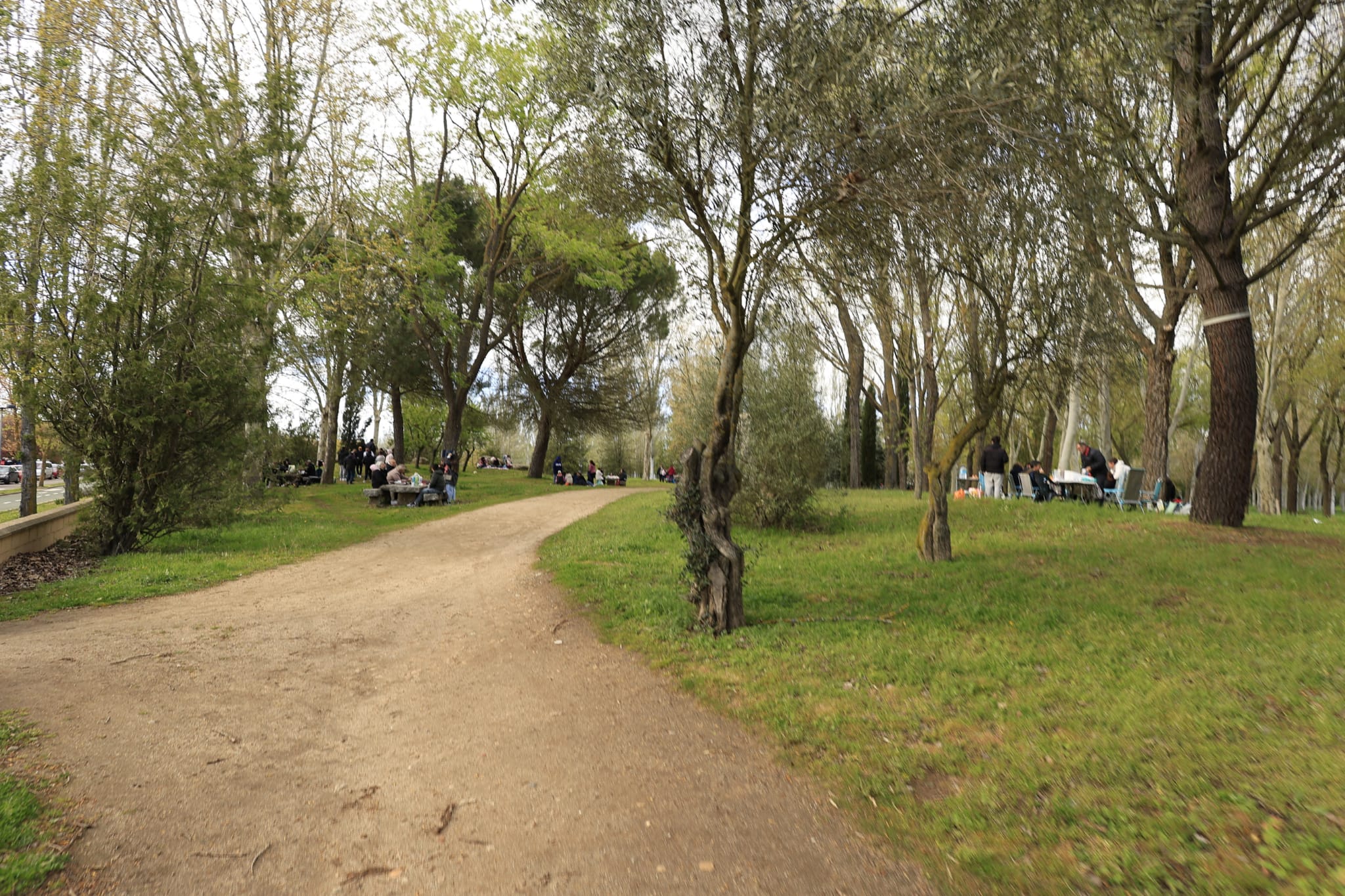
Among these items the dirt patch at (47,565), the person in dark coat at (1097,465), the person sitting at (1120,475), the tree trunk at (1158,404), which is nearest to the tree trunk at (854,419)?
the person in dark coat at (1097,465)

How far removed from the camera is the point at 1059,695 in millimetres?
4625

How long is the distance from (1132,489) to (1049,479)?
2.98m

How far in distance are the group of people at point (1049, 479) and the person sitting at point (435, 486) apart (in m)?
13.5

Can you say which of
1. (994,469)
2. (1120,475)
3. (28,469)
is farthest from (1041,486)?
(28,469)

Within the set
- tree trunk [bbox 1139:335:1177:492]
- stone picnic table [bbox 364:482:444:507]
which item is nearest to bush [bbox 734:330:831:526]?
tree trunk [bbox 1139:335:1177:492]

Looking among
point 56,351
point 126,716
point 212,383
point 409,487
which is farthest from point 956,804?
point 409,487

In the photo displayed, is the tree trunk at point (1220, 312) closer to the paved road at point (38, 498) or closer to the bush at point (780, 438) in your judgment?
the bush at point (780, 438)

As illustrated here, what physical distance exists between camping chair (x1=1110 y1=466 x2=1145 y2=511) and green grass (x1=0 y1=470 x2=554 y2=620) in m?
14.3

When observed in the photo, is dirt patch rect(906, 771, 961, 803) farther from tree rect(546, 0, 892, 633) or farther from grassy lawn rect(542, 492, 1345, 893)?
tree rect(546, 0, 892, 633)

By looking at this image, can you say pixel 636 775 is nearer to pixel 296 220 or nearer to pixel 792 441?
pixel 792 441

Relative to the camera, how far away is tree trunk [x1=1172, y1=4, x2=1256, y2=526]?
1041cm

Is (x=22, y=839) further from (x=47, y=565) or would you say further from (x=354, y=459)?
(x=354, y=459)

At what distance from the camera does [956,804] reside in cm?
342

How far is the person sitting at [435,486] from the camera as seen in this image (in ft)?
60.0
